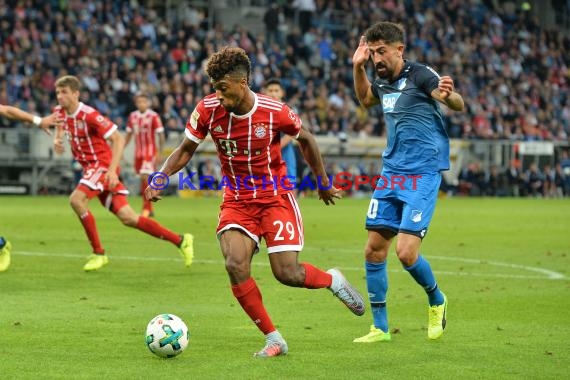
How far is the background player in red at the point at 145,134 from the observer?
73.8ft

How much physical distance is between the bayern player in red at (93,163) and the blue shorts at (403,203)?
5.40 meters

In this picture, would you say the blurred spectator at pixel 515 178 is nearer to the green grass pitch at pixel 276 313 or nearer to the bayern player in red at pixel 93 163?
the green grass pitch at pixel 276 313

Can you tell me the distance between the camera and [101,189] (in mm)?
13641

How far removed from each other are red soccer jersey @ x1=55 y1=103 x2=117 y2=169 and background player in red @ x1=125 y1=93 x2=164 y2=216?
8.38m

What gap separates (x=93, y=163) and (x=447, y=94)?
6.67 meters

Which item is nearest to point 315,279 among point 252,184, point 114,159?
point 252,184

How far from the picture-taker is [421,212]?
8.45m

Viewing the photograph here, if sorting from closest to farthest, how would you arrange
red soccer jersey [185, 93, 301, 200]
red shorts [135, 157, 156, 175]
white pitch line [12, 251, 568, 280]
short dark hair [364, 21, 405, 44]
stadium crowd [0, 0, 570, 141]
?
red soccer jersey [185, 93, 301, 200] < short dark hair [364, 21, 405, 44] < white pitch line [12, 251, 568, 280] < red shorts [135, 157, 156, 175] < stadium crowd [0, 0, 570, 141]

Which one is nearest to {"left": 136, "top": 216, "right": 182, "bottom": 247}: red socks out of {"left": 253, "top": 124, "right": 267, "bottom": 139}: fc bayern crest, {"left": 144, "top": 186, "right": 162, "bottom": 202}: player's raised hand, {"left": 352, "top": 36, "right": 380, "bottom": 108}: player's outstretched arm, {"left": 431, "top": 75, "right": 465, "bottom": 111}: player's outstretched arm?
{"left": 352, "top": 36, "right": 380, "bottom": 108}: player's outstretched arm

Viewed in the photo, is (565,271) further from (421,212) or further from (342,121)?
(342,121)

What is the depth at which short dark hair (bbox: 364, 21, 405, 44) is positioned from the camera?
8.41m

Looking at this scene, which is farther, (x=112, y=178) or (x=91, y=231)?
(x=91, y=231)

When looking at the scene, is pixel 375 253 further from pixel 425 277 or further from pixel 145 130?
pixel 145 130

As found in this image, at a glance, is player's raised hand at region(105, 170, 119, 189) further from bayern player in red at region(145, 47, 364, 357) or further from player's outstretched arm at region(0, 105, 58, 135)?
bayern player in red at region(145, 47, 364, 357)
